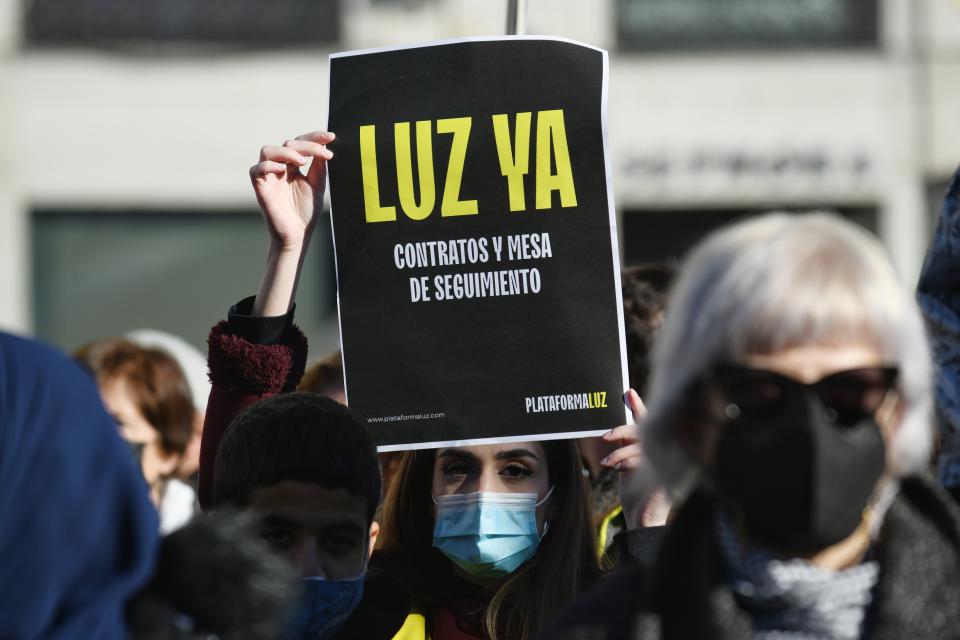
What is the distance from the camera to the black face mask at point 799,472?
71.0 inches

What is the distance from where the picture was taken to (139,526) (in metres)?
1.91

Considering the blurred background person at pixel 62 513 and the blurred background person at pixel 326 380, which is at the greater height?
the blurred background person at pixel 62 513

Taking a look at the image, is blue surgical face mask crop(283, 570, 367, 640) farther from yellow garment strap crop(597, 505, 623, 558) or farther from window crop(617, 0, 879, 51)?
window crop(617, 0, 879, 51)

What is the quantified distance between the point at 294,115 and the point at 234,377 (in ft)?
33.7

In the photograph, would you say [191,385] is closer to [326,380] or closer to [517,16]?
[326,380]

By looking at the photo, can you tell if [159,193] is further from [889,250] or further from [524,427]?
[524,427]

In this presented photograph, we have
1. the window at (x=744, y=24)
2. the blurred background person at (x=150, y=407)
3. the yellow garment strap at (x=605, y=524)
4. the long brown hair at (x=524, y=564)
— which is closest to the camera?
the long brown hair at (x=524, y=564)

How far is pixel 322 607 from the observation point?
2.75 metres

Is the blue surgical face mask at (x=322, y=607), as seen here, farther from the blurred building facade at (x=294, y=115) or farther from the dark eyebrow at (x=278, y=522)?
the blurred building facade at (x=294, y=115)

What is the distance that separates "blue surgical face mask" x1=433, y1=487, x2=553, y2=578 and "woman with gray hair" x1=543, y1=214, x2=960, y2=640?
1324 millimetres

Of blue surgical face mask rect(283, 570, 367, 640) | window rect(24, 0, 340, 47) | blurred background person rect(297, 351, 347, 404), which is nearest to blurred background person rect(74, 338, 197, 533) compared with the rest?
blurred background person rect(297, 351, 347, 404)

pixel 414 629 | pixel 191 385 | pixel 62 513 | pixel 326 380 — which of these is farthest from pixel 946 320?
pixel 191 385

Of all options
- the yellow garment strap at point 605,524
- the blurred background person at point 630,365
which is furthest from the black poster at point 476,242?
the yellow garment strap at point 605,524

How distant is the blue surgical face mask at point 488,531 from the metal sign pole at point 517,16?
40.4 inches
